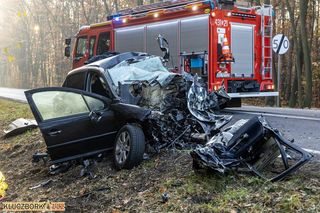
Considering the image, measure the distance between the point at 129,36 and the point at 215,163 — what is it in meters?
9.44

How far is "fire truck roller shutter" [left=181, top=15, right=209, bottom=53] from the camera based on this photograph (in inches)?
423

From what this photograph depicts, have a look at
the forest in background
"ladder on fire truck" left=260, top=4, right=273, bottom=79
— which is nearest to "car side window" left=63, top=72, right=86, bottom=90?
the forest in background

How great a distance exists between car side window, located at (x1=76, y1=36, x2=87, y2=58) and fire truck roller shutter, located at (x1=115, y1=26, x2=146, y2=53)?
5.38 ft

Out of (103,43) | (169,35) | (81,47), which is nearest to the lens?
(169,35)

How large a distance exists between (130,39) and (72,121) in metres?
7.54

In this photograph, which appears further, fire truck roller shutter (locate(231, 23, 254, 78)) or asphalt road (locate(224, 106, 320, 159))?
fire truck roller shutter (locate(231, 23, 254, 78))

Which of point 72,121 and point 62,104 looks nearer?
point 72,121

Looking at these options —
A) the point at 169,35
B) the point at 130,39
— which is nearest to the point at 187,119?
the point at 169,35

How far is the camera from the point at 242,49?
11492 millimetres

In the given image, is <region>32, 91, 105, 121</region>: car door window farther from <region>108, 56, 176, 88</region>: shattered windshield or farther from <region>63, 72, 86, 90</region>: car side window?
<region>63, 72, 86, 90</region>: car side window

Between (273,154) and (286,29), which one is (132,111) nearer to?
(273,154)

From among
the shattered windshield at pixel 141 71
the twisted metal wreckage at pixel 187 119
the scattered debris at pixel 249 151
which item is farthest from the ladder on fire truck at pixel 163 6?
the scattered debris at pixel 249 151

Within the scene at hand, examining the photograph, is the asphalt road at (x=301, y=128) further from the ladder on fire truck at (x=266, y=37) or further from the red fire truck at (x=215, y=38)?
the ladder on fire truck at (x=266, y=37)

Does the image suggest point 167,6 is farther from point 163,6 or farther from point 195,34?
point 195,34
